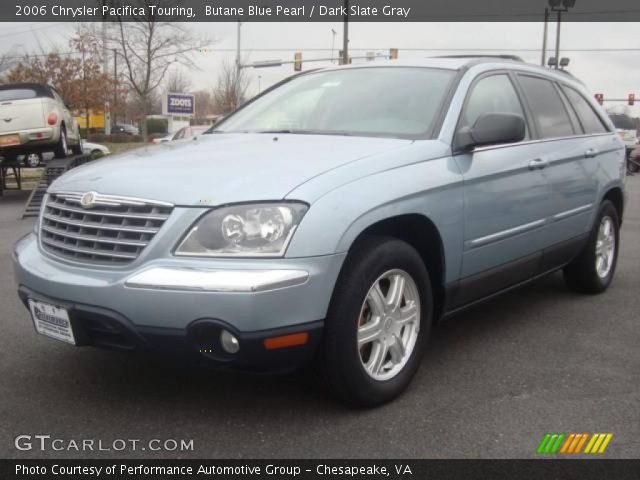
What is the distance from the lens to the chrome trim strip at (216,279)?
257 centimetres

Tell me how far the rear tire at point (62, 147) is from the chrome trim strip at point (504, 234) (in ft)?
37.3

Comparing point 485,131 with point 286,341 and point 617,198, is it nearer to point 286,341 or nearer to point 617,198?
→ point 286,341

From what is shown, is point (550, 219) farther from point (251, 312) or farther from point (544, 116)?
point (251, 312)

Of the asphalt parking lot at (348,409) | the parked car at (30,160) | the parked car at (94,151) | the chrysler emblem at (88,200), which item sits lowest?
the parked car at (94,151)

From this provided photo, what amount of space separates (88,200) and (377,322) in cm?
139

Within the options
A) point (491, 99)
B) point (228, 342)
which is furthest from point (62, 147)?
point (228, 342)

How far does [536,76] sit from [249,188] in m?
2.80

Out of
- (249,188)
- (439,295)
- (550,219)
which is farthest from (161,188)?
(550,219)

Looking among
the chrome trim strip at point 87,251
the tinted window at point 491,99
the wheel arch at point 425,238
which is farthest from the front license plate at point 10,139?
the wheel arch at point 425,238

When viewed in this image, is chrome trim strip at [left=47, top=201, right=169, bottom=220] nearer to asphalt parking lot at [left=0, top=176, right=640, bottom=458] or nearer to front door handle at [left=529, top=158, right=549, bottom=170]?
asphalt parking lot at [left=0, top=176, right=640, bottom=458]

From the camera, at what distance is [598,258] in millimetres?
5312

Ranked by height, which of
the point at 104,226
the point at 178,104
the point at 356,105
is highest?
the point at 356,105

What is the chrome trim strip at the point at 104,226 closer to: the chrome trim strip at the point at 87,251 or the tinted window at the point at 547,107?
the chrome trim strip at the point at 87,251

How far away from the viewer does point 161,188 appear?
283 centimetres
